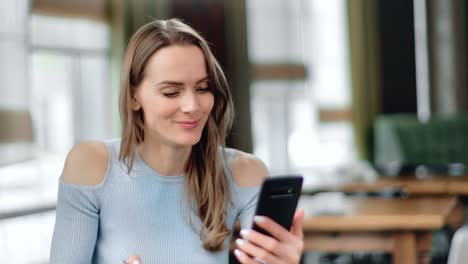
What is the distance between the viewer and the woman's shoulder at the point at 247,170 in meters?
1.96

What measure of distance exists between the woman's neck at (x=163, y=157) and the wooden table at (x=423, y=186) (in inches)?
178

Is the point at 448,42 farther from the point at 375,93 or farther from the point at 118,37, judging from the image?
the point at 118,37

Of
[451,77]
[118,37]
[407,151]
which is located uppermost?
[118,37]

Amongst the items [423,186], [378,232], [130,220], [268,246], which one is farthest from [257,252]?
[423,186]

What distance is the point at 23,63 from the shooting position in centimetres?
461

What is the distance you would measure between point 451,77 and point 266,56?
2833 millimetres

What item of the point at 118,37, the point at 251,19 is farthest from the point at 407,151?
the point at 118,37

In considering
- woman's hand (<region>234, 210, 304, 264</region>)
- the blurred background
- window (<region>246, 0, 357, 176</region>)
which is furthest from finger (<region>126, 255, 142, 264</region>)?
window (<region>246, 0, 357, 176</region>)

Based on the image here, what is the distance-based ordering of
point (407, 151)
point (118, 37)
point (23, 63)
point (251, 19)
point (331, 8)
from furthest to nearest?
point (331, 8)
point (407, 151)
point (251, 19)
point (118, 37)
point (23, 63)

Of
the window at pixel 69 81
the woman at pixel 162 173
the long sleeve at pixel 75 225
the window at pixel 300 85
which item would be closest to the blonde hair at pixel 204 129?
the woman at pixel 162 173

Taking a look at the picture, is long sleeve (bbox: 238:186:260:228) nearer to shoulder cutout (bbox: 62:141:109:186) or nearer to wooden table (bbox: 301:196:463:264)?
shoulder cutout (bbox: 62:141:109:186)

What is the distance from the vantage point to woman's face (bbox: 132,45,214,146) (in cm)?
176

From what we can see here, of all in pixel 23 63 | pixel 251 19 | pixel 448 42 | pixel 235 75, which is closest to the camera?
pixel 23 63

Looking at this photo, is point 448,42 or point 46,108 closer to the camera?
point 46,108
